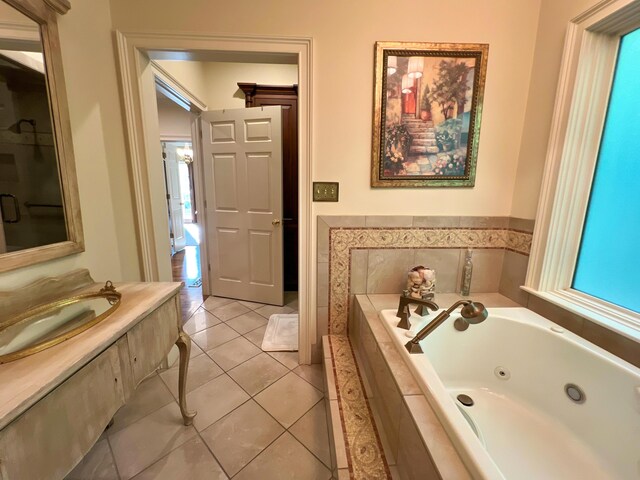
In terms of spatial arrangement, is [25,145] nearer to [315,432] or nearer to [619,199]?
[315,432]

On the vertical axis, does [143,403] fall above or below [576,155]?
below

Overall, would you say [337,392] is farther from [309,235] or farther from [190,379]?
[190,379]

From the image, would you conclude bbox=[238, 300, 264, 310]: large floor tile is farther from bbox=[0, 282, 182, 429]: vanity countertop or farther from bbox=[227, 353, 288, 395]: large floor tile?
bbox=[0, 282, 182, 429]: vanity countertop

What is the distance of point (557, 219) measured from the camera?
138 cm

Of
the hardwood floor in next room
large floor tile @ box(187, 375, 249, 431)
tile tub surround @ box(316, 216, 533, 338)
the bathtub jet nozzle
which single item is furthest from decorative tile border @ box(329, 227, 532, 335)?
the hardwood floor in next room

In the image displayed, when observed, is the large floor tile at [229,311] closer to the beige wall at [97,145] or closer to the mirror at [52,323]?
the beige wall at [97,145]

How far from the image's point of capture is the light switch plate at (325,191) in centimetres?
159

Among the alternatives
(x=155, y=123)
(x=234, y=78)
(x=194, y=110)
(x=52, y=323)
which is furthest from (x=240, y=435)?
(x=234, y=78)

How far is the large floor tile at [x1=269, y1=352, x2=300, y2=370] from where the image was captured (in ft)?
5.95

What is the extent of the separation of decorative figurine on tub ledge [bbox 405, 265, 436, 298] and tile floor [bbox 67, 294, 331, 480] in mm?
823

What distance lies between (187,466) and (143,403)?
1.76 feet

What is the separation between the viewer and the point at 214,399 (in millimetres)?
1519

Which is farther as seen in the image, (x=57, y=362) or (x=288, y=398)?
(x=288, y=398)

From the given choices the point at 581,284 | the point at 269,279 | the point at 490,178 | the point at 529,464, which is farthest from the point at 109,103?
the point at 581,284
